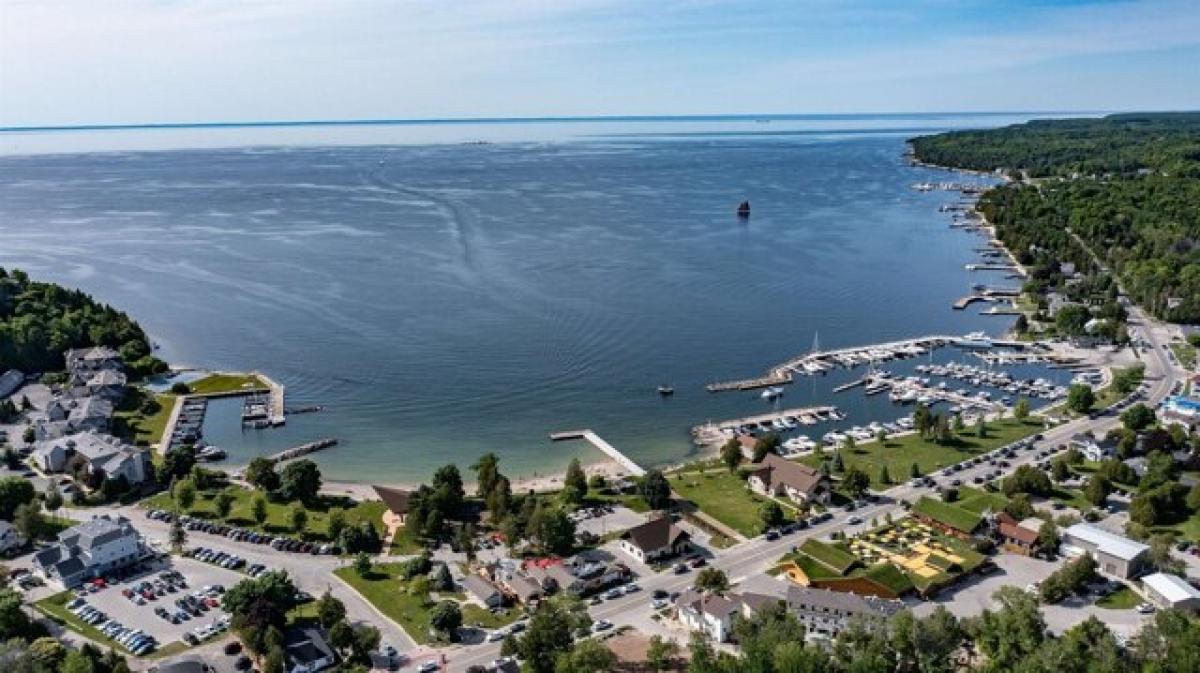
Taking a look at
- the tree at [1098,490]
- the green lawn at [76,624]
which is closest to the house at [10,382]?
the green lawn at [76,624]

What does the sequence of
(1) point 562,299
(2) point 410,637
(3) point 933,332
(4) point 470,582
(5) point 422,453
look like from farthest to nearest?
(1) point 562,299, (3) point 933,332, (5) point 422,453, (4) point 470,582, (2) point 410,637

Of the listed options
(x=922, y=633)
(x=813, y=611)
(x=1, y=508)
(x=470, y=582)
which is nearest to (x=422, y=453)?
(x=470, y=582)

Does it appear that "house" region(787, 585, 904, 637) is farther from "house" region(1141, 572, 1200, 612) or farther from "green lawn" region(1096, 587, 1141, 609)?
"house" region(1141, 572, 1200, 612)

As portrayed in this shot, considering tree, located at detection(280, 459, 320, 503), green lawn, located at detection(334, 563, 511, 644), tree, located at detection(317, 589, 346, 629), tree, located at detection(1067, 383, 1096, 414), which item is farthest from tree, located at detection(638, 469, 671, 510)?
tree, located at detection(1067, 383, 1096, 414)

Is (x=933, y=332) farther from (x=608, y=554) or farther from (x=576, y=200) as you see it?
(x=576, y=200)

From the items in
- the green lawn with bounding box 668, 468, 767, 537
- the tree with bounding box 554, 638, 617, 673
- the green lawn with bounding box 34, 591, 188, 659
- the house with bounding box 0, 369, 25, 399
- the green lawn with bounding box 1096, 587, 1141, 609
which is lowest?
the green lawn with bounding box 1096, 587, 1141, 609

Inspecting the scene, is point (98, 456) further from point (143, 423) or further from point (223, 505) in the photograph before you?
point (223, 505)

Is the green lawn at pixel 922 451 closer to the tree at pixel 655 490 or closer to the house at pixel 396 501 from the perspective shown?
the tree at pixel 655 490
